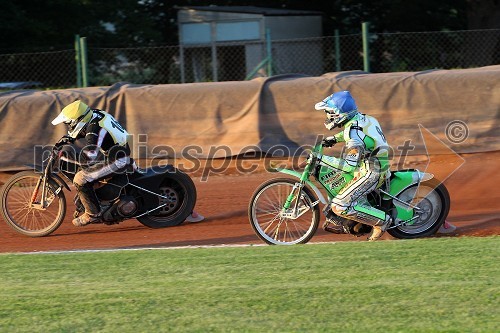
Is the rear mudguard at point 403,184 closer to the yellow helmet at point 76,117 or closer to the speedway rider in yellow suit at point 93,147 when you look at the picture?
the speedway rider in yellow suit at point 93,147

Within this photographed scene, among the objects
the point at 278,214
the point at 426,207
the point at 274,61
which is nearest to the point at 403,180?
the point at 426,207

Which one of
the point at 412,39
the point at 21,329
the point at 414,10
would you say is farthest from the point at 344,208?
the point at 414,10

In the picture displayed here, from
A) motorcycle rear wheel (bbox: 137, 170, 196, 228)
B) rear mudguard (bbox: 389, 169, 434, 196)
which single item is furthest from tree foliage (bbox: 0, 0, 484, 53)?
rear mudguard (bbox: 389, 169, 434, 196)

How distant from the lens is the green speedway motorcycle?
29.6 ft

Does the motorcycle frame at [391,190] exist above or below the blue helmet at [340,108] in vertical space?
below

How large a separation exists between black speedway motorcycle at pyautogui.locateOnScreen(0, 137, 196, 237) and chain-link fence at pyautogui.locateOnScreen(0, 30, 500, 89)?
9244mm

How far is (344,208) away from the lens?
29.2 ft

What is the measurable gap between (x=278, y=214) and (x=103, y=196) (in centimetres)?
238

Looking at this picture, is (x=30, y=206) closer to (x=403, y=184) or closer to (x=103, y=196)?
(x=103, y=196)

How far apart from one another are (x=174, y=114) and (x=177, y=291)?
291 inches

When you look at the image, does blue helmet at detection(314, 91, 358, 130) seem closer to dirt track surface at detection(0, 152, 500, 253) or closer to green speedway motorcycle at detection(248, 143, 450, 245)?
green speedway motorcycle at detection(248, 143, 450, 245)

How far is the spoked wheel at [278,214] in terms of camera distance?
29.6 ft

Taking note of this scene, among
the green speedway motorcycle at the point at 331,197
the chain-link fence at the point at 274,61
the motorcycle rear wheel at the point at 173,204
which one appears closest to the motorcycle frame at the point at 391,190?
the green speedway motorcycle at the point at 331,197

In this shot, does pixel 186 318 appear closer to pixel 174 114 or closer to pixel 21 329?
pixel 21 329
